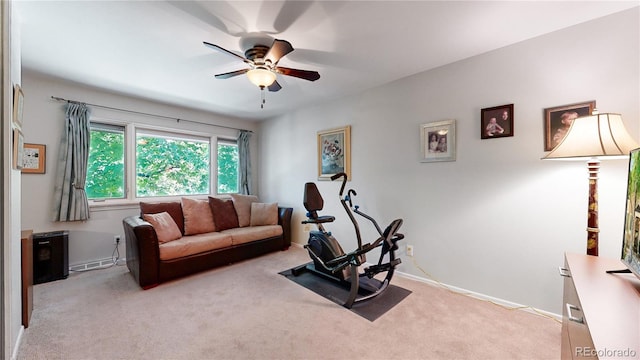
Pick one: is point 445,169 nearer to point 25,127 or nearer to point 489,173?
point 489,173

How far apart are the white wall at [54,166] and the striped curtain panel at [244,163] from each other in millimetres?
1587

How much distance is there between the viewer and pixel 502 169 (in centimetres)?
218

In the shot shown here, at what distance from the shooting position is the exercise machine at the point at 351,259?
2150 mm

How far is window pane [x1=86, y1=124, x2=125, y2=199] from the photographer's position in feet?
10.6

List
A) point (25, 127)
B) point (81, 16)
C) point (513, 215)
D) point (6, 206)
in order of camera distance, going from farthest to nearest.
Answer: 1. point (25, 127)
2. point (513, 215)
3. point (81, 16)
4. point (6, 206)

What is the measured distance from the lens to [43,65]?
2.50 metres

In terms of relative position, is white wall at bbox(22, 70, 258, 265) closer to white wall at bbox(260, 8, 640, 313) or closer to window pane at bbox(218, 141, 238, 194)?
window pane at bbox(218, 141, 238, 194)

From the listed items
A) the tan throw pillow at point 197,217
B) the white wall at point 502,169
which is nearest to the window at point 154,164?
the tan throw pillow at point 197,217

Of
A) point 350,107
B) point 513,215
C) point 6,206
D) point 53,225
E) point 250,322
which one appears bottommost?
point 250,322

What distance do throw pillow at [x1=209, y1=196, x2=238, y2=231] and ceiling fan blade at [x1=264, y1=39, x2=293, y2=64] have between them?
8.22ft

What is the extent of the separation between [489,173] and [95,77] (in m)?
4.49

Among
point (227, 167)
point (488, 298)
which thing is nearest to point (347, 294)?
point (488, 298)

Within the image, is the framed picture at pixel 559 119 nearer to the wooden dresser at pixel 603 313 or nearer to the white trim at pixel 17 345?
the wooden dresser at pixel 603 313

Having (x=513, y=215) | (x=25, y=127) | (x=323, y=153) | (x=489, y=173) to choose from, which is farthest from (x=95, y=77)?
(x=513, y=215)
